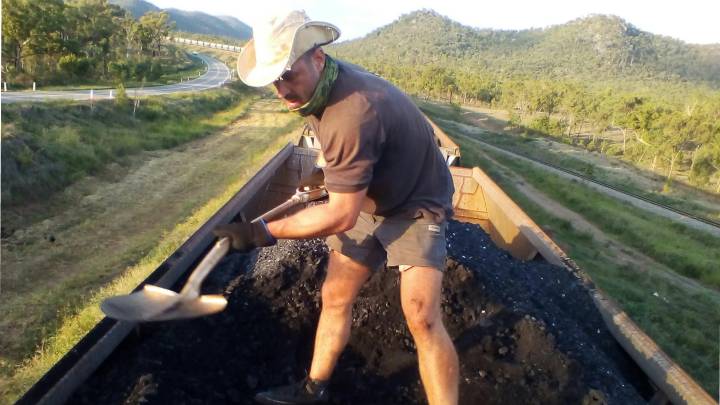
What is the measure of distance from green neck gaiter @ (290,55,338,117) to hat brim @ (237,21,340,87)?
9 cm

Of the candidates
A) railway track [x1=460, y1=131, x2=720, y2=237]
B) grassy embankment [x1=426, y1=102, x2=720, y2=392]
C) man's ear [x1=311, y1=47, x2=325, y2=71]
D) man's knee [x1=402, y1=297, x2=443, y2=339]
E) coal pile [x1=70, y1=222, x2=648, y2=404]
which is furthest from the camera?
railway track [x1=460, y1=131, x2=720, y2=237]

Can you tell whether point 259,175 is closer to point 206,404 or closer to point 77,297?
point 77,297

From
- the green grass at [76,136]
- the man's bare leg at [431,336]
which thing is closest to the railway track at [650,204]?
the green grass at [76,136]

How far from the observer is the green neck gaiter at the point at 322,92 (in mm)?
1854

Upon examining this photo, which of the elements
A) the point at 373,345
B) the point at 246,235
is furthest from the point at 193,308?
the point at 373,345

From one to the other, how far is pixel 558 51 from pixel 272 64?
149422 mm

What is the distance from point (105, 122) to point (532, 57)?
132781 mm

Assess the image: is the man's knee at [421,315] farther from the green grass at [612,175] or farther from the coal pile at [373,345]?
the green grass at [612,175]

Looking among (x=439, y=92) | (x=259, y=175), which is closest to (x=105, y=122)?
(x=259, y=175)

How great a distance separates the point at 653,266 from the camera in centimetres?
1212

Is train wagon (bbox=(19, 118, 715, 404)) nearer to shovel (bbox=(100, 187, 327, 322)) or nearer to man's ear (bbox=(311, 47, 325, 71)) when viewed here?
shovel (bbox=(100, 187, 327, 322))

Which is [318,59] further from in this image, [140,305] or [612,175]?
[612,175]

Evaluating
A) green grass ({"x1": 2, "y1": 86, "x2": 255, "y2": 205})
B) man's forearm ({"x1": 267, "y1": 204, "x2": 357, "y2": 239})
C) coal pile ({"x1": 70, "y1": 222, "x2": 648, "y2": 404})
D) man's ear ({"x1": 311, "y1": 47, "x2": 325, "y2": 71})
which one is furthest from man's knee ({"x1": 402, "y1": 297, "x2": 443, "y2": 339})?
green grass ({"x1": 2, "y1": 86, "x2": 255, "y2": 205})

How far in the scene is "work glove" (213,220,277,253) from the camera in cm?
207
